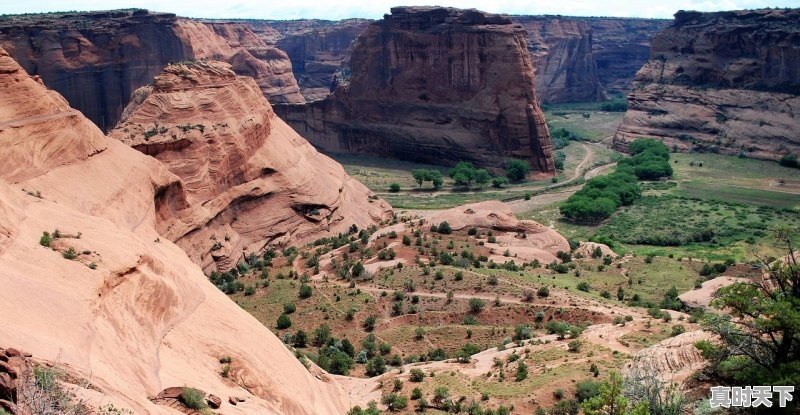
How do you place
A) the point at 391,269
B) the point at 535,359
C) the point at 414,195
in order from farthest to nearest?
the point at 414,195 → the point at 391,269 → the point at 535,359

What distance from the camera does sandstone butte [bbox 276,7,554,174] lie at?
9412cm

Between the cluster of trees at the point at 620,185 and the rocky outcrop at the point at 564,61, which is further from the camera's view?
the rocky outcrop at the point at 564,61

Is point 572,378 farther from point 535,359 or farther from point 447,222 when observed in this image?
point 447,222

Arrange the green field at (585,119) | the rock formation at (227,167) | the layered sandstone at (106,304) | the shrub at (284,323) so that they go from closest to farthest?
1. the layered sandstone at (106,304)
2. the shrub at (284,323)
3. the rock formation at (227,167)
4. the green field at (585,119)

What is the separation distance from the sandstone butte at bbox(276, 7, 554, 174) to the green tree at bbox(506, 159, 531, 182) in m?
1.57

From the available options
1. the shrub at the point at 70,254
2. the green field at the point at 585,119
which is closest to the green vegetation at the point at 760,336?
the shrub at the point at 70,254

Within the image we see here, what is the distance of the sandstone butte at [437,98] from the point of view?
94125 mm

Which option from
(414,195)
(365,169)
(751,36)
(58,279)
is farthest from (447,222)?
(751,36)

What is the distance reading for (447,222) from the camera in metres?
56.2

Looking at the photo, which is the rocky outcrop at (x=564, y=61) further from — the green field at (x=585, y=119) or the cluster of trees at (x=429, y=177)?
the cluster of trees at (x=429, y=177)

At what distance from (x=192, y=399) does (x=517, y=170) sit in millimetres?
77703

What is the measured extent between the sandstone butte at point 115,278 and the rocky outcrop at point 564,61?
121 metres

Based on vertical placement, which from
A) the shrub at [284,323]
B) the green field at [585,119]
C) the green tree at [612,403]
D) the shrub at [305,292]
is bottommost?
the green field at [585,119]

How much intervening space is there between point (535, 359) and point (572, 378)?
3.16 meters
